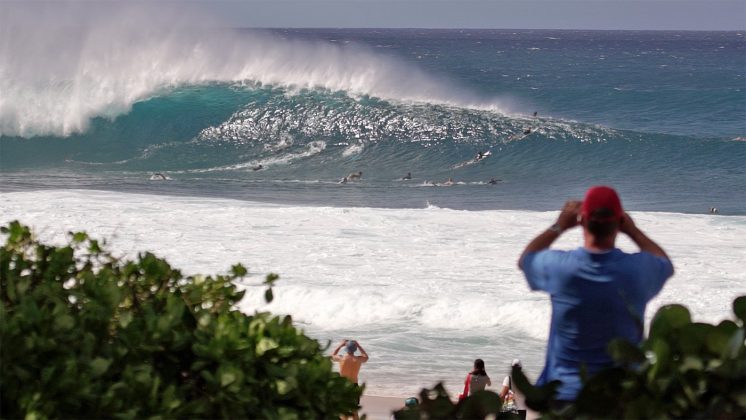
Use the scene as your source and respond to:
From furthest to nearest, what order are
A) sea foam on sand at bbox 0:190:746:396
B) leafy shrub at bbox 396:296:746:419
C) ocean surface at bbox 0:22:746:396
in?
ocean surface at bbox 0:22:746:396, sea foam on sand at bbox 0:190:746:396, leafy shrub at bbox 396:296:746:419

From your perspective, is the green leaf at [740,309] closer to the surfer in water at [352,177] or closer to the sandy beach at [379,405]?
the sandy beach at [379,405]

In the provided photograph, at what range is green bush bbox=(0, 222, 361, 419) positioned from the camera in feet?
7.73

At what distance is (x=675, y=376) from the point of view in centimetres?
200

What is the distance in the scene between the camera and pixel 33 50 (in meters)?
35.2

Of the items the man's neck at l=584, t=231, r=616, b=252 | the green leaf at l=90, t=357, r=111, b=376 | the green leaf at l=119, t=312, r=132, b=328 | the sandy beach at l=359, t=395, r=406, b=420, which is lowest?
the sandy beach at l=359, t=395, r=406, b=420

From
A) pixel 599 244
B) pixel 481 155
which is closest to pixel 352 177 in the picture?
pixel 481 155

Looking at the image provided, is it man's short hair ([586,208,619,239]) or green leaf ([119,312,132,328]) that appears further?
man's short hair ([586,208,619,239])

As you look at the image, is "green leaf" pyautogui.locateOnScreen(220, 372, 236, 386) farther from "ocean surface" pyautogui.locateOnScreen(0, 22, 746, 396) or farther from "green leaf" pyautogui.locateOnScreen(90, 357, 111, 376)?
"ocean surface" pyautogui.locateOnScreen(0, 22, 746, 396)

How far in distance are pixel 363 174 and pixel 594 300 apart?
76.3ft

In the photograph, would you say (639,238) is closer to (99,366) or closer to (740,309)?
(740,309)

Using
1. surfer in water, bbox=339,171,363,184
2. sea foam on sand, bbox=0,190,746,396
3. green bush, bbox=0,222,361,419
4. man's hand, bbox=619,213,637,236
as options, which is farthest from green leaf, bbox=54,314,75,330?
surfer in water, bbox=339,171,363,184

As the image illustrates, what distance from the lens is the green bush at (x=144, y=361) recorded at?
92.7 inches

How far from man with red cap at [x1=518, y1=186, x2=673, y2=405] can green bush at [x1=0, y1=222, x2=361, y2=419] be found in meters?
0.59

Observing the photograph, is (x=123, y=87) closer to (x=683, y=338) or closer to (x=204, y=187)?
(x=204, y=187)
